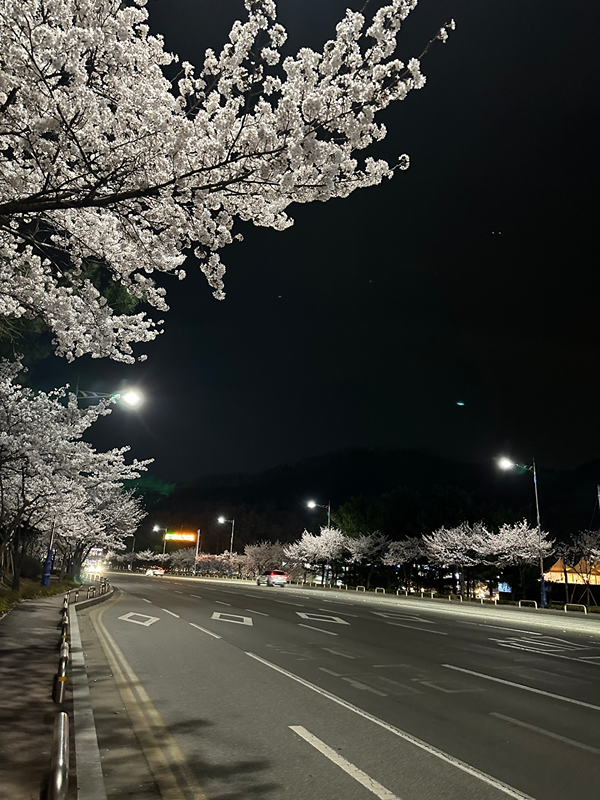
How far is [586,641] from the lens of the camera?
17.6 meters

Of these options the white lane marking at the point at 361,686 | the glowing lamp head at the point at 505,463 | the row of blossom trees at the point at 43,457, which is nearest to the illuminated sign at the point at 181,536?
the row of blossom trees at the point at 43,457

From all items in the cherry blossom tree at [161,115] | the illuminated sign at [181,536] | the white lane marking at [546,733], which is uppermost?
the cherry blossom tree at [161,115]

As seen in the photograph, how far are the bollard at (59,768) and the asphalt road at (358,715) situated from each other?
3.69ft

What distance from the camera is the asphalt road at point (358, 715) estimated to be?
5023 mm

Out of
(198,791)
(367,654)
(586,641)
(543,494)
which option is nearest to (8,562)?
(367,654)

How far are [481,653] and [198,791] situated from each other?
34.4ft

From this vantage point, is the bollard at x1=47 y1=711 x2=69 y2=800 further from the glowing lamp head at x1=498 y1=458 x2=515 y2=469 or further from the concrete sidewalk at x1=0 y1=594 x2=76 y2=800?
the glowing lamp head at x1=498 y1=458 x2=515 y2=469

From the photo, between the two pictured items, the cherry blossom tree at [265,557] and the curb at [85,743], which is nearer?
the curb at [85,743]

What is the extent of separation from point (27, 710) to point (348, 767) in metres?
4.20

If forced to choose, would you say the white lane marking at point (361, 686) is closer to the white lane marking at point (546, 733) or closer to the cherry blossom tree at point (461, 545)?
the white lane marking at point (546, 733)

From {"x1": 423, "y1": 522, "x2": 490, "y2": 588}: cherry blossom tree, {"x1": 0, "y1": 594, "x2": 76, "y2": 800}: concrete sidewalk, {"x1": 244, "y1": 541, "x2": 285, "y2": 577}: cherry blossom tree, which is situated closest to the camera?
{"x1": 0, "y1": 594, "x2": 76, "y2": 800}: concrete sidewalk

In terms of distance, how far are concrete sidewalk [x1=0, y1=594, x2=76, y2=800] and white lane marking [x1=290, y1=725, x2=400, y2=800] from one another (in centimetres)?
251

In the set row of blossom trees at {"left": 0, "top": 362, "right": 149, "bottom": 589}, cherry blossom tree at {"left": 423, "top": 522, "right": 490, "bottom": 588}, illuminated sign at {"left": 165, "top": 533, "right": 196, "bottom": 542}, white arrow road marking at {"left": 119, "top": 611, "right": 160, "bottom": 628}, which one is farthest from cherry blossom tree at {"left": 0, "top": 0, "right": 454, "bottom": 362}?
illuminated sign at {"left": 165, "top": 533, "right": 196, "bottom": 542}

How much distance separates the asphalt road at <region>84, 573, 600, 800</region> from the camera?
5.02m
